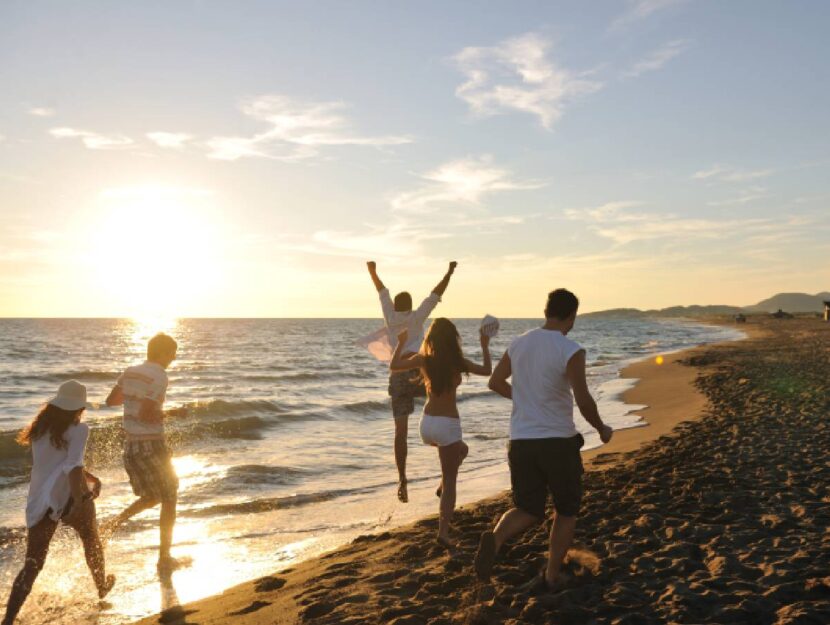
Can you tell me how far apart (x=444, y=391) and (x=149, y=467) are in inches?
113

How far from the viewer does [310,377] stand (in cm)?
3447

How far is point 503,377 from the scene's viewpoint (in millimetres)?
4750

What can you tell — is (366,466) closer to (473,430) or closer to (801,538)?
(473,430)

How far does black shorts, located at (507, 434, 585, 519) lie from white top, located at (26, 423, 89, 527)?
3.25 m

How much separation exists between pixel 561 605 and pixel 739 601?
3.67 feet

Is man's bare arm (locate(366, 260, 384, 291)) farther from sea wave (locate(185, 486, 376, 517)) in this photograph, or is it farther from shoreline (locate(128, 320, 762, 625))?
sea wave (locate(185, 486, 376, 517))

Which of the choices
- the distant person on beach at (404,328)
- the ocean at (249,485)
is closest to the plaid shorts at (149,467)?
the ocean at (249,485)

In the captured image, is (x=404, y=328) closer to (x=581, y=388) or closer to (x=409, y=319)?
(x=409, y=319)

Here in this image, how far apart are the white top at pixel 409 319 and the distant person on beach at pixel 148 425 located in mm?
2197

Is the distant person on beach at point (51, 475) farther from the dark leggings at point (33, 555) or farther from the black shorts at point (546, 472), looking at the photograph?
the black shorts at point (546, 472)

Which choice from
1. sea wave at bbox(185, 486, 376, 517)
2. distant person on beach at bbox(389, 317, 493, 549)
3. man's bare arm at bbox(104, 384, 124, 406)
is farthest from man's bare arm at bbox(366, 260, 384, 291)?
sea wave at bbox(185, 486, 376, 517)

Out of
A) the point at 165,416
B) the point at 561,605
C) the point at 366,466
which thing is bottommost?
the point at 366,466

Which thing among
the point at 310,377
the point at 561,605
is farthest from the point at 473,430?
the point at 310,377

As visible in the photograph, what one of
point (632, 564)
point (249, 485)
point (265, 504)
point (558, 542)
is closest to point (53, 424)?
point (558, 542)
